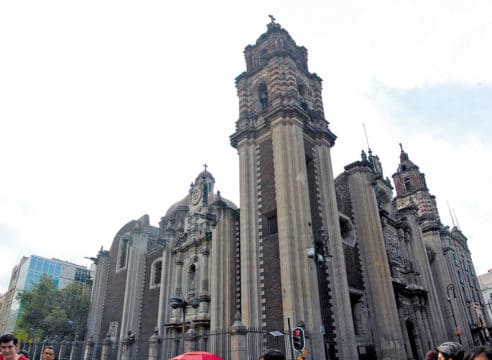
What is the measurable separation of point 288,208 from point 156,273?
15.4 meters

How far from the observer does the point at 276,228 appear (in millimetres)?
19094

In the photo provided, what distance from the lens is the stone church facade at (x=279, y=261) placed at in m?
17.1

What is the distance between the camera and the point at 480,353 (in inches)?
110

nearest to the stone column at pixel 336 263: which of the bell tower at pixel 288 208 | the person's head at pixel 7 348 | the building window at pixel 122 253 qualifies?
the bell tower at pixel 288 208

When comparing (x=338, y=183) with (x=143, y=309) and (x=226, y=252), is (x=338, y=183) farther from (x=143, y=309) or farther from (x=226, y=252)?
(x=143, y=309)

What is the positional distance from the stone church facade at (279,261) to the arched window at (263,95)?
0.09 metres

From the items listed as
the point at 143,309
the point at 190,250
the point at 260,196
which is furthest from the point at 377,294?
the point at 143,309

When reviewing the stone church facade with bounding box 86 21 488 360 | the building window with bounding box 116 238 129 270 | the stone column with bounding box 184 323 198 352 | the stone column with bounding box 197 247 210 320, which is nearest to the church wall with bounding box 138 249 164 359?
the stone church facade with bounding box 86 21 488 360

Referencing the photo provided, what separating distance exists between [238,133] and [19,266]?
5975 centimetres

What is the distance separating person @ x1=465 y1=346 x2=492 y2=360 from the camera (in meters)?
2.73

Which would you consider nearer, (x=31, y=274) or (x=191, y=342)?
(x=191, y=342)

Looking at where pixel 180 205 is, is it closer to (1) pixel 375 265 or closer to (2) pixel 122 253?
(2) pixel 122 253

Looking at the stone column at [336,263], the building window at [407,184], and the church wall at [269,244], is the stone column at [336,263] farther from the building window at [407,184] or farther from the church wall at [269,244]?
the building window at [407,184]

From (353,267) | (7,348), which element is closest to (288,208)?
(353,267)
